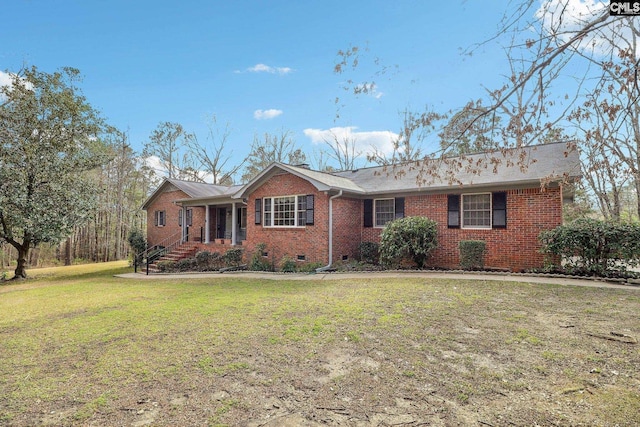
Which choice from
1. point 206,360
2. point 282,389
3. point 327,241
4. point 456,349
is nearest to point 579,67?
point 456,349

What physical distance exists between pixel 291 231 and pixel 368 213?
3.35 metres

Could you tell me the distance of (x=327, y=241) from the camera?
492 inches

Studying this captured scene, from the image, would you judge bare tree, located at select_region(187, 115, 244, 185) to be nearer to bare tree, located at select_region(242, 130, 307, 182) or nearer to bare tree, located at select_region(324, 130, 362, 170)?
bare tree, located at select_region(242, 130, 307, 182)

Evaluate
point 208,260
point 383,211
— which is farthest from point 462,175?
point 208,260

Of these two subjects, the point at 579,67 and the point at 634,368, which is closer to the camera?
the point at 634,368

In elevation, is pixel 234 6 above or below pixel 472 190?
above

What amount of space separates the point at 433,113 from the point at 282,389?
434 cm

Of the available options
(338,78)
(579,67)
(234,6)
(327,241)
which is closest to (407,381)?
(579,67)

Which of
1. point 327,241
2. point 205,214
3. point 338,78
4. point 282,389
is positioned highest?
point 338,78

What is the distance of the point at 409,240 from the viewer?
11117mm

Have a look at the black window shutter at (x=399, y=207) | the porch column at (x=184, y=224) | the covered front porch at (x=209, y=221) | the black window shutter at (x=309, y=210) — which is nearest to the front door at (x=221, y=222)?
the covered front porch at (x=209, y=221)

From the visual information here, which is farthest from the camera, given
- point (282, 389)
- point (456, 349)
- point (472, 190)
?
point (472, 190)

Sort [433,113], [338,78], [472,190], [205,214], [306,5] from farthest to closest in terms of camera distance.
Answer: [205,214]
[472,190]
[306,5]
[338,78]
[433,113]

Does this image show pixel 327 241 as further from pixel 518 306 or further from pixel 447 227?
pixel 518 306
